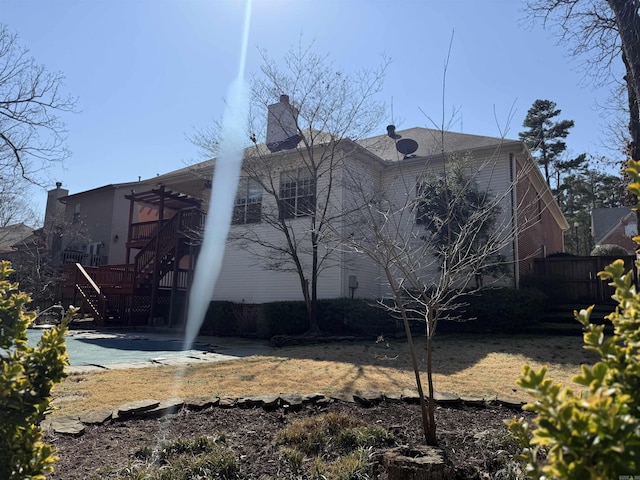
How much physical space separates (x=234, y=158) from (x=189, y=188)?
508 cm

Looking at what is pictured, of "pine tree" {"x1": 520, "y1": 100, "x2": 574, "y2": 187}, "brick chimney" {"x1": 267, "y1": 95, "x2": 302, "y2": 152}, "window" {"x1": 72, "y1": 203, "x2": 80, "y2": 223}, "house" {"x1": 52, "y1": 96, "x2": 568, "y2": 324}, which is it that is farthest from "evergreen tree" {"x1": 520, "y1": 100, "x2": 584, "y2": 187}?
"window" {"x1": 72, "y1": 203, "x2": 80, "y2": 223}

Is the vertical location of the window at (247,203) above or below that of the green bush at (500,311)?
above

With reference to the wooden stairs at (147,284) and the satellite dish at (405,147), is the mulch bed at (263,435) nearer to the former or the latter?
the satellite dish at (405,147)

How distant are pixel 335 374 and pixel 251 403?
8.12 ft

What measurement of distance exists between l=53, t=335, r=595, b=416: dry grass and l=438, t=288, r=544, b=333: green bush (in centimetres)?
92

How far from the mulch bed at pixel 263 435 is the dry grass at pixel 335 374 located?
40.1 inches

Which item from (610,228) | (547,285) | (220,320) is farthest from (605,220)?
(220,320)

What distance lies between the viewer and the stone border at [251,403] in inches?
160

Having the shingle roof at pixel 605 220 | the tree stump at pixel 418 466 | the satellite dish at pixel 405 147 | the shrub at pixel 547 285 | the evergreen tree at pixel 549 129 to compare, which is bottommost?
the tree stump at pixel 418 466

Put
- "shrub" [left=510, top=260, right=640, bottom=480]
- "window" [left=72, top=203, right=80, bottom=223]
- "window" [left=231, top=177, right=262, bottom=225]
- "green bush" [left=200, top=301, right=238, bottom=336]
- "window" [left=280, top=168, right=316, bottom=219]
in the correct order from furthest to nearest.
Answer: "window" [left=72, top=203, right=80, bottom=223]
"window" [left=231, top=177, right=262, bottom=225]
"green bush" [left=200, top=301, right=238, bottom=336]
"window" [left=280, top=168, right=316, bottom=219]
"shrub" [left=510, top=260, right=640, bottom=480]

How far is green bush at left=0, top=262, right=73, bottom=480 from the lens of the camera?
4.84 feet

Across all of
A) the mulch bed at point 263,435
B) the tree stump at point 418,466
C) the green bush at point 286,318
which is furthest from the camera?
the green bush at point 286,318

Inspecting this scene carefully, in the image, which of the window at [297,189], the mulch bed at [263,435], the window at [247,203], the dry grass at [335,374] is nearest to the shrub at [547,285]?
the dry grass at [335,374]

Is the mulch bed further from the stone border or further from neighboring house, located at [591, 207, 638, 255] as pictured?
neighboring house, located at [591, 207, 638, 255]
